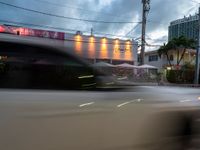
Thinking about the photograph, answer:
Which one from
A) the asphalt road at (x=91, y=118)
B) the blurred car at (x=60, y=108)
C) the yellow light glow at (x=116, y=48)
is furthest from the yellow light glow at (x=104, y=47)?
the blurred car at (x=60, y=108)

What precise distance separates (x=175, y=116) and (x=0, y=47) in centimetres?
242

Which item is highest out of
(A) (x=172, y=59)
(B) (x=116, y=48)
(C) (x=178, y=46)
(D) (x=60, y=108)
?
(C) (x=178, y=46)

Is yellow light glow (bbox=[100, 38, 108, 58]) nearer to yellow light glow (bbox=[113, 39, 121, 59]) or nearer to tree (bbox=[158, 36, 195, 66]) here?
yellow light glow (bbox=[113, 39, 121, 59])

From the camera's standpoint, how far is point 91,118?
455 cm

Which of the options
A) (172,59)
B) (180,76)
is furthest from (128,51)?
(172,59)

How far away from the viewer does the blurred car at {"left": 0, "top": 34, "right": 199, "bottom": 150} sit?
4.08m

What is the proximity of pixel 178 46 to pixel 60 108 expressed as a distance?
167ft

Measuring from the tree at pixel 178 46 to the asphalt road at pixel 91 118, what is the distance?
159 feet

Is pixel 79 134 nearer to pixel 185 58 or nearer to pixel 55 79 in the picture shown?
pixel 55 79

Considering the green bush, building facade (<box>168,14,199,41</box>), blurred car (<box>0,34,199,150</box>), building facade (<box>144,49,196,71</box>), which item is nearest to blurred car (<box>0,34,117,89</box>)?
blurred car (<box>0,34,199,150</box>)

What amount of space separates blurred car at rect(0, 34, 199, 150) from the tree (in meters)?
48.9

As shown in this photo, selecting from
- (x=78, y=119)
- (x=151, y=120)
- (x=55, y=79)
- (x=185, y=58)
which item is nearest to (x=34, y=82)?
(x=55, y=79)

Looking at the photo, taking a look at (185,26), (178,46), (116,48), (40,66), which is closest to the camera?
(40,66)

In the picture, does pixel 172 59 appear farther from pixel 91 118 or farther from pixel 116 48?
pixel 91 118
